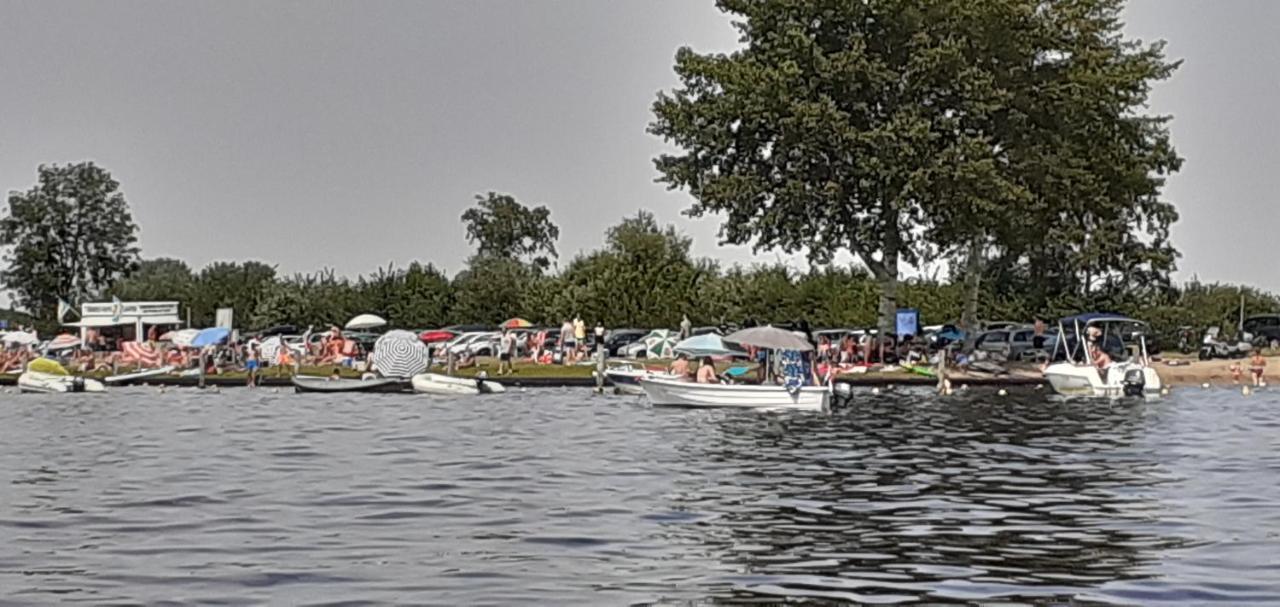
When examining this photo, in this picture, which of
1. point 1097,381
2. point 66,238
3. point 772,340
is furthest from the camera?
point 66,238

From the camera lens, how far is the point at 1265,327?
88875 millimetres

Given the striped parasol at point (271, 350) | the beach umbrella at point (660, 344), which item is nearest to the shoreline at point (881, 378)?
the beach umbrella at point (660, 344)

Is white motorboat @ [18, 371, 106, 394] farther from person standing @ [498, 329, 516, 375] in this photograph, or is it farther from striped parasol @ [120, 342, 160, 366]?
person standing @ [498, 329, 516, 375]

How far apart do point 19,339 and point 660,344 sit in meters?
33.1

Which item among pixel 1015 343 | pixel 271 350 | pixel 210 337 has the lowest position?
pixel 271 350

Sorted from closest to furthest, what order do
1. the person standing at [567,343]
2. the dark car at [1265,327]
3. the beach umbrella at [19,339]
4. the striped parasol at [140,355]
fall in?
1. the person standing at [567,343]
2. the striped parasol at [140,355]
3. the dark car at [1265,327]
4. the beach umbrella at [19,339]

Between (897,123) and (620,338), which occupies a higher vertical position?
(897,123)

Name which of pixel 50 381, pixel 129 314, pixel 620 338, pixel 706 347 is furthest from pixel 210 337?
pixel 129 314

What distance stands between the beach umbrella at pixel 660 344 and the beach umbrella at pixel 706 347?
14.8m

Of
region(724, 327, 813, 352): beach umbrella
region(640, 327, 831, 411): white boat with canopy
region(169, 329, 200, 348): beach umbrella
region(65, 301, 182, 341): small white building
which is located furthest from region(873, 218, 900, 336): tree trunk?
region(65, 301, 182, 341): small white building

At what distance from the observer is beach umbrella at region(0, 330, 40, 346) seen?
90.8 m

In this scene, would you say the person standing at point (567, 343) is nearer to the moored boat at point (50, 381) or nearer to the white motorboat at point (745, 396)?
the moored boat at point (50, 381)

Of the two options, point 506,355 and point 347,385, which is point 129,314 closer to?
point 506,355

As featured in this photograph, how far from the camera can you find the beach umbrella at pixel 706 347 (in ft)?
197
